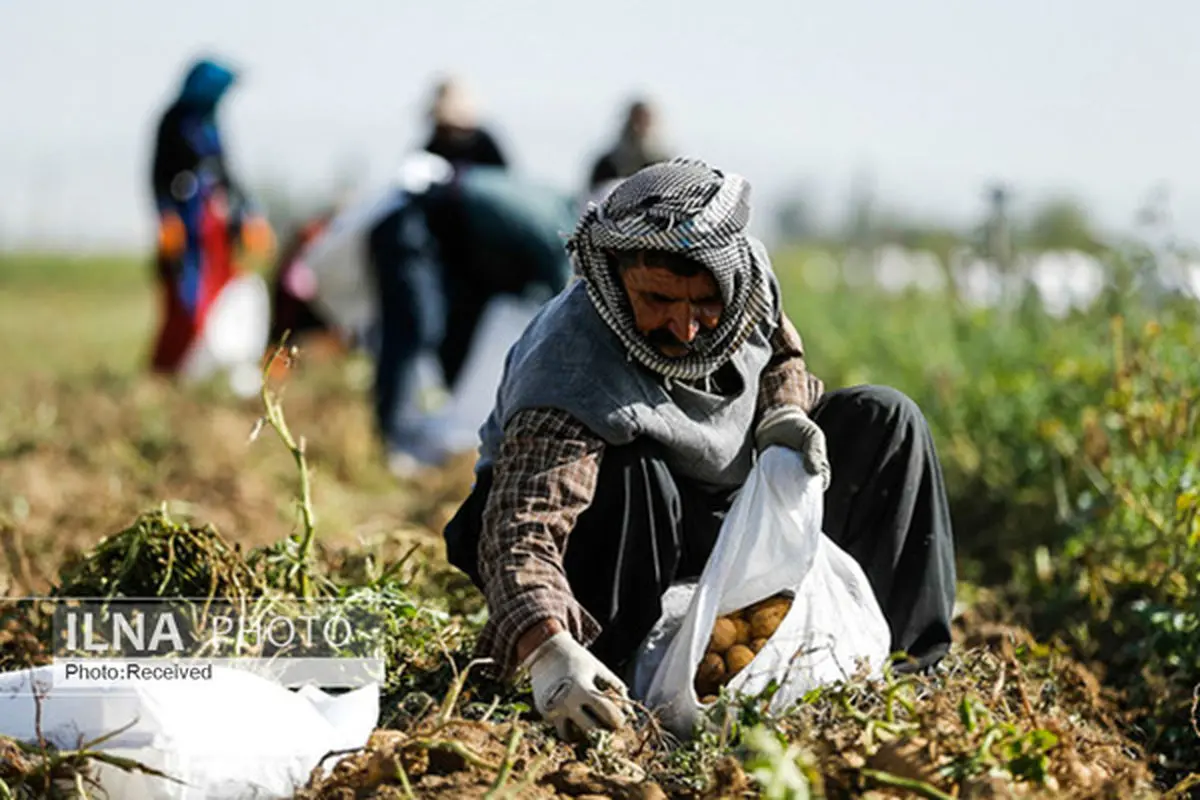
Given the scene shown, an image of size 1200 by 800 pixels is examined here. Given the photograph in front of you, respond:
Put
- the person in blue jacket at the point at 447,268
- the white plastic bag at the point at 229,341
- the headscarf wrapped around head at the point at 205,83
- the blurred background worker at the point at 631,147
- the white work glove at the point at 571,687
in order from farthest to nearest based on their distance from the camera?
the white plastic bag at the point at 229,341 < the headscarf wrapped around head at the point at 205,83 < the blurred background worker at the point at 631,147 < the person in blue jacket at the point at 447,268 < the white work glove at the point at 571,687

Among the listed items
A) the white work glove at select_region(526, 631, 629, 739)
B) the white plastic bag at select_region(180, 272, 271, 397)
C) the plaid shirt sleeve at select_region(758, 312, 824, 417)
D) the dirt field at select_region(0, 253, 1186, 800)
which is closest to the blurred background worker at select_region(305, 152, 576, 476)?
the dirt field at select_region(0, 253, 1186, 800)

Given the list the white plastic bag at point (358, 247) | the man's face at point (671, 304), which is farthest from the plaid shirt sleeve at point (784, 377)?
the white plastic bag at point (358, 247)

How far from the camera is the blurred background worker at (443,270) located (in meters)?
6.77

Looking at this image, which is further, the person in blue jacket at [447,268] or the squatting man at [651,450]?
the person in blue jacket at [447,268]

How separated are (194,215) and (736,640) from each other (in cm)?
684

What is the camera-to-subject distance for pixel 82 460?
6.38 m

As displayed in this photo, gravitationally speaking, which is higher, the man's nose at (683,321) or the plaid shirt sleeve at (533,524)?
the man's nose at (683,321)

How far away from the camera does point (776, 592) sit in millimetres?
2828

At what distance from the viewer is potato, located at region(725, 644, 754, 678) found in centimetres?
278

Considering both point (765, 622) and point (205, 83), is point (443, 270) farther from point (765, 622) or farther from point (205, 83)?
point (765, 622)

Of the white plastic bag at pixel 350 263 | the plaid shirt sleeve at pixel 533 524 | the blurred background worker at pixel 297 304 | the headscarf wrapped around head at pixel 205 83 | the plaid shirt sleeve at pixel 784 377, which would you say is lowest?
the blurred background worker at pixel 297 304

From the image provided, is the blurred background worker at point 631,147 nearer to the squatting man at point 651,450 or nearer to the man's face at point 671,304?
the squatting man at point 651,450

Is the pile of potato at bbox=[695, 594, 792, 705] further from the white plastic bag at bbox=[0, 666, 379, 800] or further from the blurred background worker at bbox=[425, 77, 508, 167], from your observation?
the blurred background worker at bbox=[425, 77, 508, 167]

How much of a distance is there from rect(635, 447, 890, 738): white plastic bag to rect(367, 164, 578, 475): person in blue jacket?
3.93 metres
